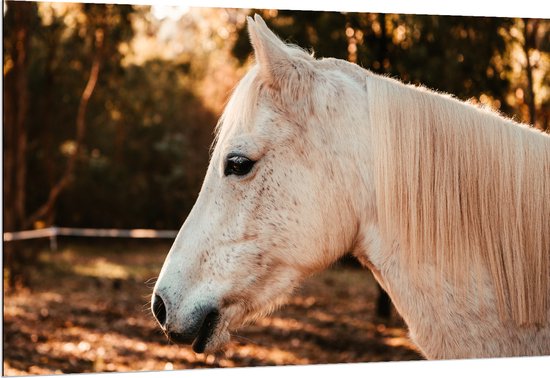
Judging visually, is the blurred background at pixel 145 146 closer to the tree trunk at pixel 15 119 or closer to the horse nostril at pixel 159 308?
the tree trunk at pixel 15 119

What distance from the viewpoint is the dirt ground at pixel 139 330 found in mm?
4492

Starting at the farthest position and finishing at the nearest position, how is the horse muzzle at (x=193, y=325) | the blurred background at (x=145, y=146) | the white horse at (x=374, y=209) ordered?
the blurred background at (x=145, y=146)
the horse muzzle at (x=193, y=325)
the white horse at (x=374, y=209)

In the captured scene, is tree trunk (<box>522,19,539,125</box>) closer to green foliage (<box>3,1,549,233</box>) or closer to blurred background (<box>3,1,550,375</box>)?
blurred background (<box>3,1,550,375</box>)

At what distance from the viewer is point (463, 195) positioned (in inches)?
55.9

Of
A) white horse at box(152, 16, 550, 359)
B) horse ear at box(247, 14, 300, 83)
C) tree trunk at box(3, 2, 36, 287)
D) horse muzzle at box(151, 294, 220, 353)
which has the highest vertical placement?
horse ear at box(247, 14, 300, 83)

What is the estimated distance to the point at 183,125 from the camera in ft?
38.8

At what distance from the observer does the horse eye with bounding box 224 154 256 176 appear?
1474mm

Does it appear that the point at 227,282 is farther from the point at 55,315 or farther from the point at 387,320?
the point at 55,315

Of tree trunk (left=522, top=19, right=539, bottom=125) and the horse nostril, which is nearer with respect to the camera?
the horse nostril

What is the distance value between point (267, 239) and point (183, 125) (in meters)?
10.6

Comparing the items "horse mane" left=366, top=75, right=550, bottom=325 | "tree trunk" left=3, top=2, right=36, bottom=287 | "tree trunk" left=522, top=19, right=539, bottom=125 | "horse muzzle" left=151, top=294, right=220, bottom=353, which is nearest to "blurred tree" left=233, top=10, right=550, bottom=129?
"tree trunk" left=522, top=19, right=539, bottom=125

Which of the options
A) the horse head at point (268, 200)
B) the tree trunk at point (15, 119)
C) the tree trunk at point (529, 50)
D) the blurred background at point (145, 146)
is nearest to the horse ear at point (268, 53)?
the horse head at point (268, 200)

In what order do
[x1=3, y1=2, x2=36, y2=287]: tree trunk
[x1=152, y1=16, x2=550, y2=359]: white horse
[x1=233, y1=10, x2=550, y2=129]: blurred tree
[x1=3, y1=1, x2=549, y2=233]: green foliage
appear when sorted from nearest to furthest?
[x1=152, y1=16, x2=550, y2=359]: white horse, [x1=233, y1=10, x2=550, y2=129]: blurred tree, [x1=3, y1=1, x2=549, y2=233]: green foliage, [x1=3, y1=2, x2=36, y2=287]: tree trunk

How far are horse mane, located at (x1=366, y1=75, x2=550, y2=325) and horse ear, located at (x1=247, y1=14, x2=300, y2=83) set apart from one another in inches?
8.8
